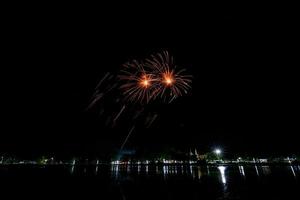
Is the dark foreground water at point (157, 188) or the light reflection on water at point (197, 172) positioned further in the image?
the light reflection on water at point (197, 172)

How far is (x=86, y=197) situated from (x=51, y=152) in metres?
168

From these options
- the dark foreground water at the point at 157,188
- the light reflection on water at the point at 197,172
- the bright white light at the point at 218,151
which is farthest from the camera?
the bright white light at the point at 218,151

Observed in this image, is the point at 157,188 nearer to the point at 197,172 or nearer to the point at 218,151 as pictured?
the point at 197,172

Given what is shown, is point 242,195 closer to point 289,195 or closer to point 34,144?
point 289,195

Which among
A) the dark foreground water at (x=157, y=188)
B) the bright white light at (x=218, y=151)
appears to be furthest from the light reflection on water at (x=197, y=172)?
the bright white light at (x=218, y=151)

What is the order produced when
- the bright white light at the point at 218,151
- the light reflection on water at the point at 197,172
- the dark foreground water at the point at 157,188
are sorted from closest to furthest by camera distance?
the dark foreground water at the point at 157,188
the light reflection on water at the point at 197,172
the bright white light at the point at 218,151

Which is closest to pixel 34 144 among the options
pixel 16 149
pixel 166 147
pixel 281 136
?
pixel 16 149

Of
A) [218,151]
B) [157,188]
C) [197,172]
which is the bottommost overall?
[157,188]

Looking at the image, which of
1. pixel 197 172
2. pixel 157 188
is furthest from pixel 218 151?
pixel 157 188

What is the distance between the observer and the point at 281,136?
129m

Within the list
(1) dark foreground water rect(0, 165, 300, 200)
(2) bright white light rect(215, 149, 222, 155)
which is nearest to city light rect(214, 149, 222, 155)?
(2) bright white light rect(215, 149, 222, 155)

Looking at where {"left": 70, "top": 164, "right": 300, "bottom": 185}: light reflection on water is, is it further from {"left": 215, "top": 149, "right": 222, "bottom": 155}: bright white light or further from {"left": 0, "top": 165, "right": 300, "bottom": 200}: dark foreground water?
{"left": 215, "top": 149, "right": 222, "bottom": 155}: bright white light

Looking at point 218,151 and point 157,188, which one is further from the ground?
point 218,151

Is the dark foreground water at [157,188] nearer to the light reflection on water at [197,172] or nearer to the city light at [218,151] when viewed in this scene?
the light reflection on water at [197,172]
